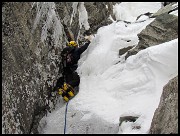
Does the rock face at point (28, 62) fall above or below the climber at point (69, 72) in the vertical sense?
above

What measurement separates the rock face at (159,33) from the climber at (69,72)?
1.30 metres

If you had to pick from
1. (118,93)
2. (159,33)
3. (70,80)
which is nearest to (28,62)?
(70,80)

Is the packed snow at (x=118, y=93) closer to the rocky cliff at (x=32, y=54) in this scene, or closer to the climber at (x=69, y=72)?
the climber at (x=69, y=72)

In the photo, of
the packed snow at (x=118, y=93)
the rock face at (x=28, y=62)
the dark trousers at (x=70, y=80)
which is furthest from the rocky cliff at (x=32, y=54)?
the packed snow at (x=118, y=93)

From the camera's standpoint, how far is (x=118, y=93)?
6.52 m

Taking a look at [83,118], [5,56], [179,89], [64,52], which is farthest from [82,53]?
[179,89]

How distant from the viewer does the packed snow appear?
234 inches

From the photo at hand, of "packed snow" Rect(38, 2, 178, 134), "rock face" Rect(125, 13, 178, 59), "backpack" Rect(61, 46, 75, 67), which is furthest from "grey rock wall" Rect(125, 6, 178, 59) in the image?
"backpack" Rect(61, 46, 75, 67)

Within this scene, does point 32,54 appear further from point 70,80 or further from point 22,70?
point 70,80

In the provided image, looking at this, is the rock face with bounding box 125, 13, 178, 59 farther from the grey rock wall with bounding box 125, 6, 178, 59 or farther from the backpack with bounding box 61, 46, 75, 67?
the backpack with bounding box 61, 46, 75, 67

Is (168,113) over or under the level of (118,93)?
over

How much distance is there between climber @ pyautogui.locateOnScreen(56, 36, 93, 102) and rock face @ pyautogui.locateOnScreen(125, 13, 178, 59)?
130 cm

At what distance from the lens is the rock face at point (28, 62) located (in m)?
5.47

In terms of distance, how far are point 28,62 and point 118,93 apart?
1.84 m
